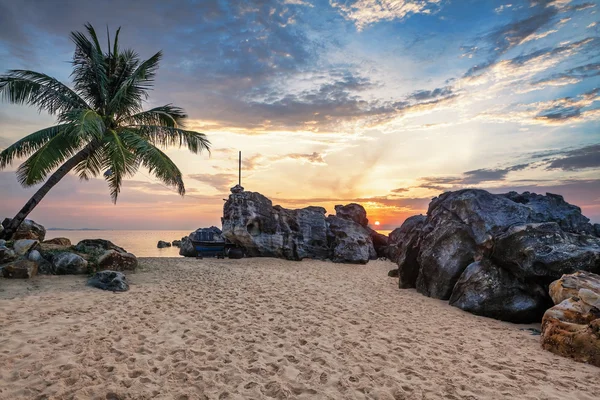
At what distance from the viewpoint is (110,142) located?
1387cm

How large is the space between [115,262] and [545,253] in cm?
1600

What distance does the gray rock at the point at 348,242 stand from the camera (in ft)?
74.7

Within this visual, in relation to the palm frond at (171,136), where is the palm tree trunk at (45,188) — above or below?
below

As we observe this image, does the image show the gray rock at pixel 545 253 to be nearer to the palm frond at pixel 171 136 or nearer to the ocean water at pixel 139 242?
the palm frond at pixel 171 136

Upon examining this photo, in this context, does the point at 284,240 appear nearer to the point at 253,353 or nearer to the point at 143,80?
the point at 143,80

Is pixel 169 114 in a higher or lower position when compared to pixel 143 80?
lower

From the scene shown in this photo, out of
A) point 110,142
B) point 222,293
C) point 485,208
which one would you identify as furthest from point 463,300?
point 110,142

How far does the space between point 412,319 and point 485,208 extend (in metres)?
5.78

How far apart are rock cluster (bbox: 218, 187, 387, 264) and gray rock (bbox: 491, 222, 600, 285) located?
13.5 m

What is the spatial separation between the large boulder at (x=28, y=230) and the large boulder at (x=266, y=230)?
34.5 ft

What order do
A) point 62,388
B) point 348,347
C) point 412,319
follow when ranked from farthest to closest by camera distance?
point 412,319 → point 348,347 → point 62,388

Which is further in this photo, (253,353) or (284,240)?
(284,240)

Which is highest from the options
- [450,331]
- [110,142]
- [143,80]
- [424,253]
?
[143,80]

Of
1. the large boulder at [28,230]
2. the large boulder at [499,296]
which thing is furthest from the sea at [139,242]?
A: the large boulder at [499,296]
